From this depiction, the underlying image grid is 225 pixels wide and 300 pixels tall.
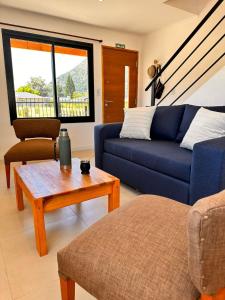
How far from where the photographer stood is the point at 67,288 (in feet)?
2.74

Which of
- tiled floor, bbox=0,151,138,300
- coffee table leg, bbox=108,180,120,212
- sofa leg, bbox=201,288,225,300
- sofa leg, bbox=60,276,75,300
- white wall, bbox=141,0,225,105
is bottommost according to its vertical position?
tiled floor, bbox=0,151,138,300

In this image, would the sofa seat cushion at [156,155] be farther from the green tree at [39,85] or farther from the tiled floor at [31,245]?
the green tree at [39,85]

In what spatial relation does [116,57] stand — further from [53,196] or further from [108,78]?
[53,196]

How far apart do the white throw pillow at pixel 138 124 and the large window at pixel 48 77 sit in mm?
1678

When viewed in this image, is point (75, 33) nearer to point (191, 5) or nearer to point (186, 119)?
point (191, 5)

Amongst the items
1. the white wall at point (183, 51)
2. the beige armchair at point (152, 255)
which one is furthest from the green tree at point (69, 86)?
the beige armchair at point (152, 255)

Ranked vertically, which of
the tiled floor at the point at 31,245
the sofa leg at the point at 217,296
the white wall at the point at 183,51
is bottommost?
the tiled floor at the point at 31,245

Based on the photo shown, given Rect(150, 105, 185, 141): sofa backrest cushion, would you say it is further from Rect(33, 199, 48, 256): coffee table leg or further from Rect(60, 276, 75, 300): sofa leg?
Rect(60, 276, 75, 300): sofa leg

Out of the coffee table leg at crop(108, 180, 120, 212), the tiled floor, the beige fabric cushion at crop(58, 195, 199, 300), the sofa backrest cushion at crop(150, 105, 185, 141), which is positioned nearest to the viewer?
the beige fabric cushion at crop(58, 195, 199, 300)

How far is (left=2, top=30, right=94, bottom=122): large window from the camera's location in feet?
11.1

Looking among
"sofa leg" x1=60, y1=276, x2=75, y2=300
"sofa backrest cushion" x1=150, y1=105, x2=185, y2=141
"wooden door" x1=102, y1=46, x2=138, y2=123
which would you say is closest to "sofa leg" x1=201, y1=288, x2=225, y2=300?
"sofa leg" x1=60, y1=276, x2=75, y2=300

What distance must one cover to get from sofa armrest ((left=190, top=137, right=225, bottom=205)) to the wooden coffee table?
570 millimetres

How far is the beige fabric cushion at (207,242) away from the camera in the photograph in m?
0.41

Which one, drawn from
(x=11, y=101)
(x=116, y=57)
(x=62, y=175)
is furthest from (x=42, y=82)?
(x=62, y=175)
